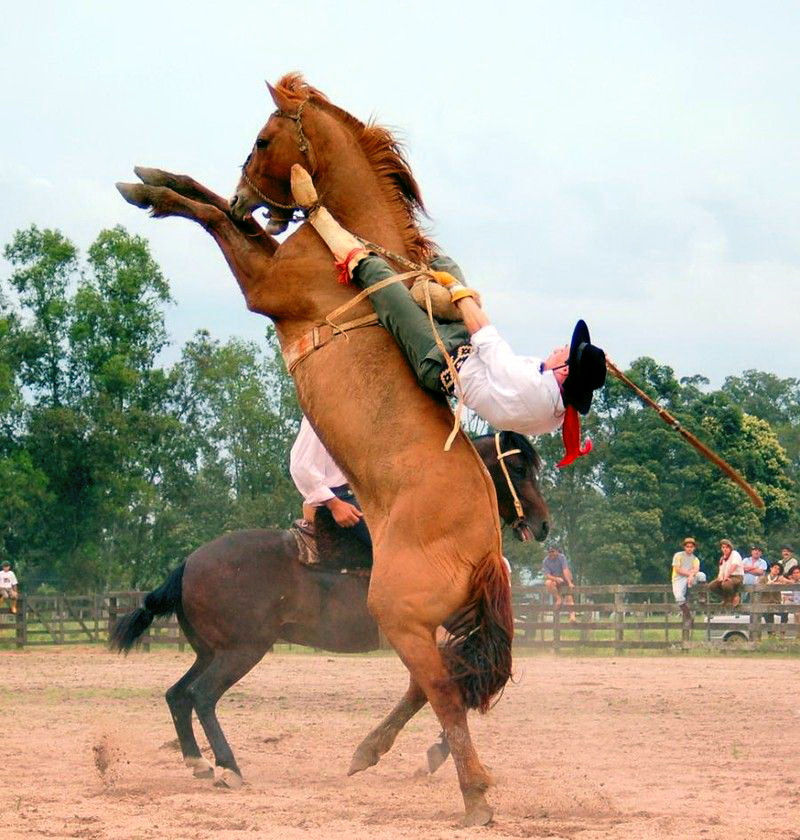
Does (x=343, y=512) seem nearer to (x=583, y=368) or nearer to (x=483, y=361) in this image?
(x=483, y=361)

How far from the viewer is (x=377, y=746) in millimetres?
7195

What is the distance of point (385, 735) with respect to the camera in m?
7.24

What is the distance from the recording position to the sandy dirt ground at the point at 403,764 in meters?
6.08

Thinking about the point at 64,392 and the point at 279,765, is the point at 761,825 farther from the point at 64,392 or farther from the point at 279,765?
the point at 64,392

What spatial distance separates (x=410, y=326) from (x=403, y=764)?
11.4 ft

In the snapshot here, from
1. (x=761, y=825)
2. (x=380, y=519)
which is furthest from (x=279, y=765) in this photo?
(x=761, y=825)

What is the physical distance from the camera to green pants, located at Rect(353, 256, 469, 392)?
6.19m

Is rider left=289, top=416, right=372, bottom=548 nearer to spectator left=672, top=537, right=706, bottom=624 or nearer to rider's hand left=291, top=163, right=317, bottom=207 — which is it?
rider's hand left=291, top=163, right=317, bottom=207

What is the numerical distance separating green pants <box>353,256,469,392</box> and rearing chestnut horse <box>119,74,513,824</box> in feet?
0.51

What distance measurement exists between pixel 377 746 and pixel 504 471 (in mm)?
2619

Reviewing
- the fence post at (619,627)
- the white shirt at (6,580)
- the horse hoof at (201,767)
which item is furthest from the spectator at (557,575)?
the horse hoof at (201,767)

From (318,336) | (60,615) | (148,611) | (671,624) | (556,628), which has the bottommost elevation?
(60,615)

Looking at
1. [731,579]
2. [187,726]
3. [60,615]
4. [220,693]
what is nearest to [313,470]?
[220,693]

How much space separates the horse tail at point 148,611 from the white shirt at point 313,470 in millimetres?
1107
